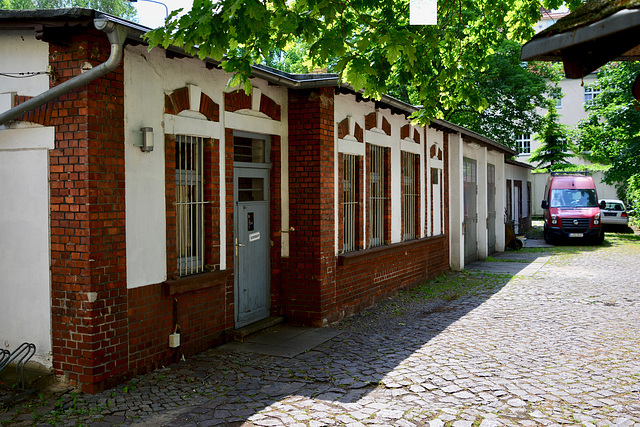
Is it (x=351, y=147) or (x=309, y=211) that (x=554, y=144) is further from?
(x=309, y=211)

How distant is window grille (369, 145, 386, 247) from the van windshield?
14.7 m

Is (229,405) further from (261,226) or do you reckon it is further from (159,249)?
(261,226)

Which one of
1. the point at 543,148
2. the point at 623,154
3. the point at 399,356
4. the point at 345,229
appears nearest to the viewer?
the point at 399,356

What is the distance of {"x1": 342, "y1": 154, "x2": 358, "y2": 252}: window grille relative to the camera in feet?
32.6

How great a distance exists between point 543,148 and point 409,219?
3312 centimetres

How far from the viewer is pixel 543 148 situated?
42344mm

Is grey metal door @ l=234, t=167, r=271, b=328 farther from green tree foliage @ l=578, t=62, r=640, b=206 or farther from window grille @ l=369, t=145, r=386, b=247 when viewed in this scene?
green tree foliage @ l=578, t=62, r=640, b=206

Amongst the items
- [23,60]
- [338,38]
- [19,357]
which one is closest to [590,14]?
[338,38]

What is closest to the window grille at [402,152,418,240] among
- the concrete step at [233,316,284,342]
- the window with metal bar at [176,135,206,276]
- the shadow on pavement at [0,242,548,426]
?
the shadow on pavement at [0,242,548,426]

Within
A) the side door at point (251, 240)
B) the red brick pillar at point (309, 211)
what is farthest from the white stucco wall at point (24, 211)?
the red brick pillar at point (309, 211)

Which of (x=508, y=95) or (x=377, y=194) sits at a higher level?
(x=508, y=95)

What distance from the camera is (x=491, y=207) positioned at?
21.0 meters

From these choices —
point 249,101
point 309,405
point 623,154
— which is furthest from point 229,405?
point 623,154

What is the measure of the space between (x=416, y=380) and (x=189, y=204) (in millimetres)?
3362
